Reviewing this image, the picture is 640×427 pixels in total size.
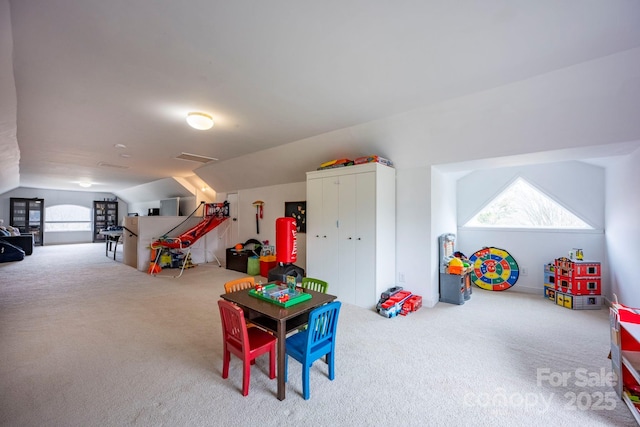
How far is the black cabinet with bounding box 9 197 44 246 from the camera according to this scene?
10.9m

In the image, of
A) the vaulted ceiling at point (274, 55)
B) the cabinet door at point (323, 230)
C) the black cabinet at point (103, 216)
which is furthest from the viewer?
the black cabinet at point (103, 216)

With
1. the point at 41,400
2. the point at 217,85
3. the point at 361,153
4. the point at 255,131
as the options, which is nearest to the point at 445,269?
the point at 361,153

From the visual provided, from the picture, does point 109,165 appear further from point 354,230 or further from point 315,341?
point 315,341

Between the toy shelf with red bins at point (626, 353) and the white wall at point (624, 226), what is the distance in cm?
173

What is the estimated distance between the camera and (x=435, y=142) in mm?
3572

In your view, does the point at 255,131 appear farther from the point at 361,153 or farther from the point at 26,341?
the point at 26,341

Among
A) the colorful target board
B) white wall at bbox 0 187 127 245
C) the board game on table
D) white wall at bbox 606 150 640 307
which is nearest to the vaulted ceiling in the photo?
white wall at bbox 606 150 640 307

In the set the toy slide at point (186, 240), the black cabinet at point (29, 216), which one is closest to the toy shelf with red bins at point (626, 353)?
the toy slide at point (186, 240)

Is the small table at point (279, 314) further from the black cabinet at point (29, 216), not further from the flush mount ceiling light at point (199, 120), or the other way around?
the black cabinet at point (29, 216)

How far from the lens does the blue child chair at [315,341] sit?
1.94 metres

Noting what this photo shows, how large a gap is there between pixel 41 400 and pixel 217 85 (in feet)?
10.1

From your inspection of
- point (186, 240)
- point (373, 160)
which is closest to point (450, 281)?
point (373, 160)

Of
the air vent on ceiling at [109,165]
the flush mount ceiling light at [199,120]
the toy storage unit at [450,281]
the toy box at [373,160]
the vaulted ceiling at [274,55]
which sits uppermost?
the vaulted ceiling at [274,55]

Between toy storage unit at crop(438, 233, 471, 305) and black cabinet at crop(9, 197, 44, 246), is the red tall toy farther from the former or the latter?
black cabinet at crop(9, 197, 44, 246)
